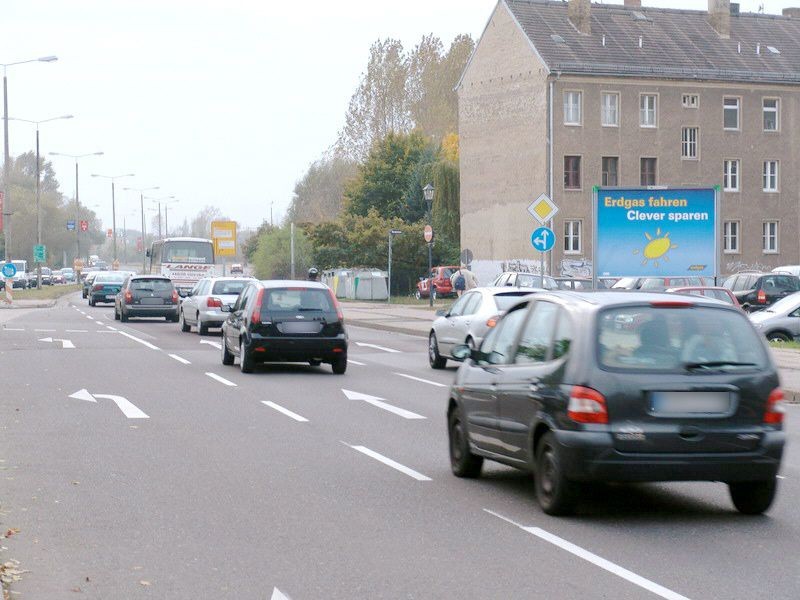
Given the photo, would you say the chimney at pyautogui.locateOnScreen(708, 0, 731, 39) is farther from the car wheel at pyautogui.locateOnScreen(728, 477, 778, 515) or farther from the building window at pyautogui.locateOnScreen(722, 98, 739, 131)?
the car wheel at pyautogui.locateOnScreen(728, 477, 778, 515)

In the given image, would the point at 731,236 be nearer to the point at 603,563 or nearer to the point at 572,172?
the point at 572,172

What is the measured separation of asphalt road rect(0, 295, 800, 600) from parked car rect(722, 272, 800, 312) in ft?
78.0

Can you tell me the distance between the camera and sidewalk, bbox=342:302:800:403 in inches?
774

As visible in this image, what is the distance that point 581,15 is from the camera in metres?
62.3

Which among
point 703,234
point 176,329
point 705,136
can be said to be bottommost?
point 176,329

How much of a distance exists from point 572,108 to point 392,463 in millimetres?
51112

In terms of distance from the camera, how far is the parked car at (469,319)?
21.1 metres

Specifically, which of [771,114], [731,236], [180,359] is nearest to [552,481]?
[180,359]

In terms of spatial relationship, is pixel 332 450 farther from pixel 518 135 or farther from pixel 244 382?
pixel 518 135

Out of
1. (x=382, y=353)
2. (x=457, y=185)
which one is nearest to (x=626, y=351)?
(x=382, y=353)

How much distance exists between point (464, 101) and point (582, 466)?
60274 mm

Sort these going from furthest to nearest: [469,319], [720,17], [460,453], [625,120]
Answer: [720,17]
[625,120]
[469,319]
[460,453]

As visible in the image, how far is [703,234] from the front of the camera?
102 feet

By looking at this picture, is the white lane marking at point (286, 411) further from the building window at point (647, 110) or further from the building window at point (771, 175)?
the building window at point (771, 175)
